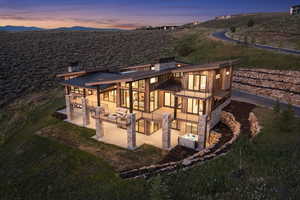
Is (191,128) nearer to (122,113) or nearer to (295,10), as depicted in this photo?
(122,113)

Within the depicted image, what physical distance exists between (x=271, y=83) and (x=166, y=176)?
25.8 metres

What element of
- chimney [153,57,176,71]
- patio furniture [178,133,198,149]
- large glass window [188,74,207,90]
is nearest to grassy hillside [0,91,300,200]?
patio furniture [178,133,198,149]

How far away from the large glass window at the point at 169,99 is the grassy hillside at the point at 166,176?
342 inches

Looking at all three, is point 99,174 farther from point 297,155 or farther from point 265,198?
point 297,155

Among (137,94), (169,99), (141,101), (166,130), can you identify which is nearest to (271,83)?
(169,99)

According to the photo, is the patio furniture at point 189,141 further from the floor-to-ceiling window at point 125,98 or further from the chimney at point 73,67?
the chimney at point 73,67

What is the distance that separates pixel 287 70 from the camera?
106ft

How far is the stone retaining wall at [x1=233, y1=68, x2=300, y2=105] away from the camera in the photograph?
29312 millimetres

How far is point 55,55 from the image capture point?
2586 inches

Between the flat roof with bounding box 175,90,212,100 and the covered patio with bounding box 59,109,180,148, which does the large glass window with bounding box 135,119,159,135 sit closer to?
the covered patio with bounding box 59,109,180,148

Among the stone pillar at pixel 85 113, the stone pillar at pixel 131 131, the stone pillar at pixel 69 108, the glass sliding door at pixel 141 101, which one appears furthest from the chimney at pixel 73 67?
the stone pillar at pixel 131 131

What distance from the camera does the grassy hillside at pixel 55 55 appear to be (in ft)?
Result: 159

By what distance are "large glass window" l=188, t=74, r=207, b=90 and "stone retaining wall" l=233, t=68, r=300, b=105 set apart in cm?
1365

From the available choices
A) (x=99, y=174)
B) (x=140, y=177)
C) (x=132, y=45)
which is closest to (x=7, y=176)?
(x=99, y=174)
